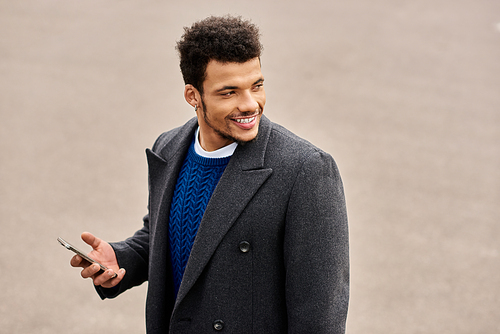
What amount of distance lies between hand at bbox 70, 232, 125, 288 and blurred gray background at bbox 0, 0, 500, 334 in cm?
200

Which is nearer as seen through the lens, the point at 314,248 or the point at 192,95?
the point at 314,248

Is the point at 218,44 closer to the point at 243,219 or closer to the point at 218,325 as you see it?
the point at 243,219

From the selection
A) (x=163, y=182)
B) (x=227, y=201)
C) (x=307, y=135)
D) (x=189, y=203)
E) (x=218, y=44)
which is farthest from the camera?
(x=307, y=135)

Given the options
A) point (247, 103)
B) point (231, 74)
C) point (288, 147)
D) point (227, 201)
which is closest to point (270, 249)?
point (227, 201)

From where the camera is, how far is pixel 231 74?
183cm

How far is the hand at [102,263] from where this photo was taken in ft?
6.61

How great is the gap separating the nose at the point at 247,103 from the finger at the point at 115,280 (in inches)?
31.6

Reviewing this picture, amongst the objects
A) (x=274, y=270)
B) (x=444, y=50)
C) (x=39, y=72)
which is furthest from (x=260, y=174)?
(x=444, y=50)

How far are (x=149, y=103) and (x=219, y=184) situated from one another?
5.58 meters

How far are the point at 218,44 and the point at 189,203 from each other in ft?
1.98

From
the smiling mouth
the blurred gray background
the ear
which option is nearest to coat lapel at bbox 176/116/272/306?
the smiling mouth

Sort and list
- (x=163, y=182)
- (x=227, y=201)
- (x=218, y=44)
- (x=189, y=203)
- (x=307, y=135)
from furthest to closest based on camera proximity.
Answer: (x=307, y=135) → (x=163, y=182) → (x=189, y=203) → (x=227, y=201) → (x=218, y=44)

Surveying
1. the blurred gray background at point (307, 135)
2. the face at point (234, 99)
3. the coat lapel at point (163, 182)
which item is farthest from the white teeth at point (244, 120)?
the blurred gray background at point (307, 135)

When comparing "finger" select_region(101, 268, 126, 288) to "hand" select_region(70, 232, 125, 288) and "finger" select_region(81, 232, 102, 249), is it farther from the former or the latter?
"finger" select_region(81, 232, 102, 249)
